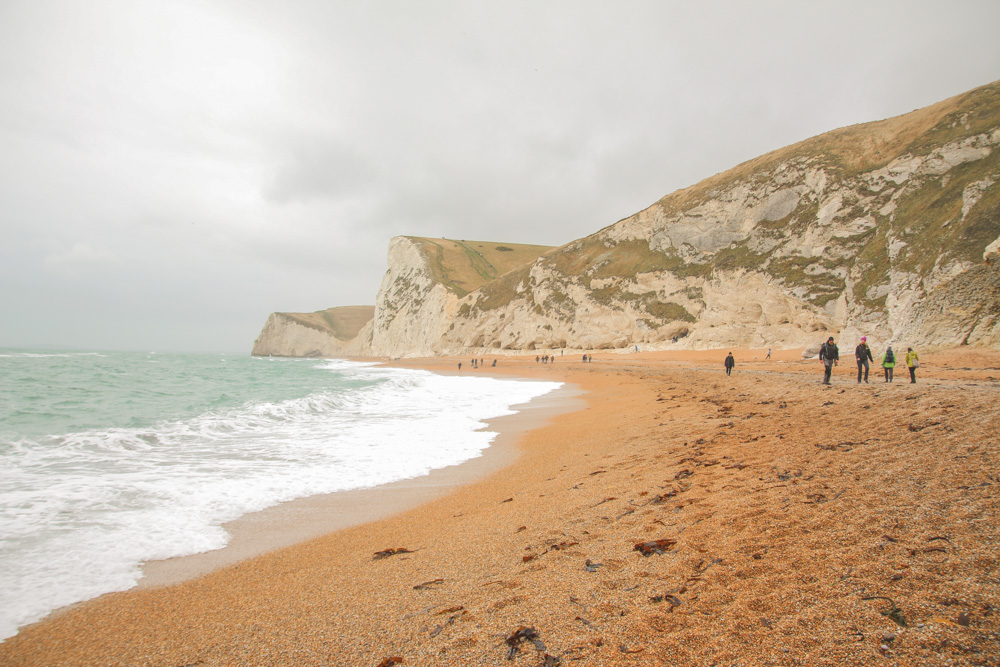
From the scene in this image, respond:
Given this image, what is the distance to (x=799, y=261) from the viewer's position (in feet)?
131

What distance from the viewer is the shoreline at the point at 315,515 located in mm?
4426

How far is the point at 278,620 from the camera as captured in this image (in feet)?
10.5

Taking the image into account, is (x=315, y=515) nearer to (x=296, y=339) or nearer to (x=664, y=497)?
(x=664, y=497)

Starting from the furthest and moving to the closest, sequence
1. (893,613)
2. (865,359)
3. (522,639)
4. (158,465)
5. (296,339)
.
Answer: (296,339) < (865,359) < (158,465) < (522,639) < (893,613)

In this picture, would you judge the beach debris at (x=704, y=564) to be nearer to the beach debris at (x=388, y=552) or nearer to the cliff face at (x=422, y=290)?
the beach debris at (x=388, y=552)

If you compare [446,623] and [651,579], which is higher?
[651,579]

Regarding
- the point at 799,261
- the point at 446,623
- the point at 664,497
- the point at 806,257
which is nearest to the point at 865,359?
the point at 664,497

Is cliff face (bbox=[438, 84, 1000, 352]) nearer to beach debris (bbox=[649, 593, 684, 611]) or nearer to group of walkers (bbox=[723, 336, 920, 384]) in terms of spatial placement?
group of walkers (bbox=[723, 336, 920, 384])

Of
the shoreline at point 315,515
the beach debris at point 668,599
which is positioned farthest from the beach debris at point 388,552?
the beach debris at point 668,599

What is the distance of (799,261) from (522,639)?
153 ft

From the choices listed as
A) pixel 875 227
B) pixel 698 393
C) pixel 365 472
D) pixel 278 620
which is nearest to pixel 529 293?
pixel 875 227

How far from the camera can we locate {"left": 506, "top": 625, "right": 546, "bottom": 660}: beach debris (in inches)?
95.7

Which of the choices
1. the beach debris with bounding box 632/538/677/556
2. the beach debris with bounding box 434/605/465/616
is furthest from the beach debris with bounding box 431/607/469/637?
the beach debris with bounding box 632/538/677/556

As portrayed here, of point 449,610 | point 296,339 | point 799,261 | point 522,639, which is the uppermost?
point 799,261
